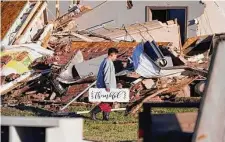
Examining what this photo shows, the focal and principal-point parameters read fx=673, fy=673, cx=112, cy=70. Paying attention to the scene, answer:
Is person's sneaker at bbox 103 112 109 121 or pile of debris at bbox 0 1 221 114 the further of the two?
pile of debris at bbox 0 1 221 114

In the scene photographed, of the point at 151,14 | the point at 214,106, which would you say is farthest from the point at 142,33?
the point at 214,106

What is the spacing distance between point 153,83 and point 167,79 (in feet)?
1.32

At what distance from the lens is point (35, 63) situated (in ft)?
52.5

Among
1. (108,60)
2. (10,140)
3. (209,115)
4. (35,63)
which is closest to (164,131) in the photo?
Result: (209,115)

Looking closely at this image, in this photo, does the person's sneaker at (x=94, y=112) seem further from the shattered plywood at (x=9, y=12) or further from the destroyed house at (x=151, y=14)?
the destroyed house at (x=151, y=14)

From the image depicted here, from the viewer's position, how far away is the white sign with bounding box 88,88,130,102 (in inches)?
480

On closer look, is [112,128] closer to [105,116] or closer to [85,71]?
[105,116]

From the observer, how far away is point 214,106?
4.03m

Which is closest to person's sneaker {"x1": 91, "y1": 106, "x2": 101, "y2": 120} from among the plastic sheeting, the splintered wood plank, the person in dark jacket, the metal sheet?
the person in dark jacket

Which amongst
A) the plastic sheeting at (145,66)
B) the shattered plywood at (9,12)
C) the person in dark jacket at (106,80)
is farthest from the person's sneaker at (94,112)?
the shattered plywood at (9,12)

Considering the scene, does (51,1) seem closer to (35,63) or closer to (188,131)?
(35,63)

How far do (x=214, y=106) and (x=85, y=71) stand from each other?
441 inches

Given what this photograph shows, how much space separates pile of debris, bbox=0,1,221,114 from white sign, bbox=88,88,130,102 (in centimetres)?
55

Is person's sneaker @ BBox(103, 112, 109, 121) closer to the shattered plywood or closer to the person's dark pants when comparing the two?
the person's dark pants
